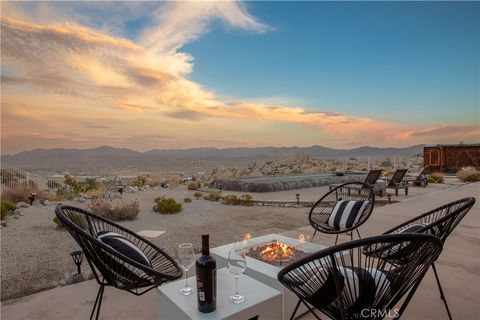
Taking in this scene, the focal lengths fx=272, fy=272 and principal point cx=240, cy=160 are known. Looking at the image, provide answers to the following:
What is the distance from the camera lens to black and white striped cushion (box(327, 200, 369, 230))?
2.80 m

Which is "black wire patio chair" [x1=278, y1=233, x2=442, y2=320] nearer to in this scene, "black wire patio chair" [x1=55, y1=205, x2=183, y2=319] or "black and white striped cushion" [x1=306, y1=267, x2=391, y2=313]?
"black and white striped cushion" [x1=306, y1=267, x2=391, y2=313]

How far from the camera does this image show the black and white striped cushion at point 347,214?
280cm

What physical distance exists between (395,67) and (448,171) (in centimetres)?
971

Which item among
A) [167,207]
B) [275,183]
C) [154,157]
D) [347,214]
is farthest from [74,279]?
[154,157]

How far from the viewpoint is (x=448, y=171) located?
16.0 meters

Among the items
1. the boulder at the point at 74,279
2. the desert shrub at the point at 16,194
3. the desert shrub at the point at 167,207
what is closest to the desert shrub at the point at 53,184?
the desert shrub at the point at 16,194

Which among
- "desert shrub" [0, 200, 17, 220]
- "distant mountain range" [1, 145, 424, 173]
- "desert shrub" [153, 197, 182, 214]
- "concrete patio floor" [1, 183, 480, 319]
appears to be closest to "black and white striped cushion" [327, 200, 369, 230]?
"concrete patio floor" [1, 183, 480, 319]

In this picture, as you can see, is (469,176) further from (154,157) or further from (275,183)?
(154,157)

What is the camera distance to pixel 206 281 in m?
1.29

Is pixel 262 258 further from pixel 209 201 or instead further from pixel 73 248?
pixel 209 201

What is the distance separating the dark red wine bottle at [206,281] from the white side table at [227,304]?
0.13 ft

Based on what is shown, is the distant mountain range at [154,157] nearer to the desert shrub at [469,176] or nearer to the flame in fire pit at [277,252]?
the desert shrub at [469,176]

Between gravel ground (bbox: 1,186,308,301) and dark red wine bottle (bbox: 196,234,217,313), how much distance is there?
2.07 metres

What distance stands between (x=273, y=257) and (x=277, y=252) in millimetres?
76
